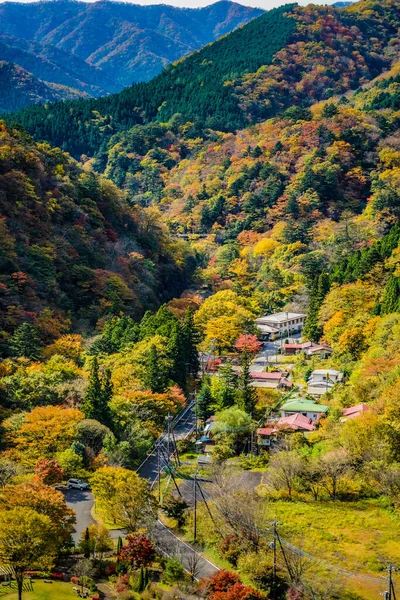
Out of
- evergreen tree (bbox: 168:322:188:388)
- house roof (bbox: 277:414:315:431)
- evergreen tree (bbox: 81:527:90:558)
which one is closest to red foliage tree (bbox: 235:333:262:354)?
evergreen tree (bbox: 168:322:188:388)

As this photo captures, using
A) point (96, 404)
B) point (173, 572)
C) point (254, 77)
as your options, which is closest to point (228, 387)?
point (96, 404)

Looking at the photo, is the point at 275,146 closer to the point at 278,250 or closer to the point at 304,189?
the point at 304,189

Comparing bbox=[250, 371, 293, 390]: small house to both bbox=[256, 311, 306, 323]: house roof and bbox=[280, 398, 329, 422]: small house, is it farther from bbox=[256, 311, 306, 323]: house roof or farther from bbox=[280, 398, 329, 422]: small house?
bbox=[256, 311, 306, 323]: house roof

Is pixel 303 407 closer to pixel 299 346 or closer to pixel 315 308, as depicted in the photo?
pixel 299 346

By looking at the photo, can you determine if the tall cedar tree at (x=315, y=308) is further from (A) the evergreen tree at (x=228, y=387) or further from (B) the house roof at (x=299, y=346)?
(A) the evergreen tree at (x=228, y=387)

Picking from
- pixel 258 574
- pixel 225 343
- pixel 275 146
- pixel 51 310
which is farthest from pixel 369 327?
pixel 275 146
